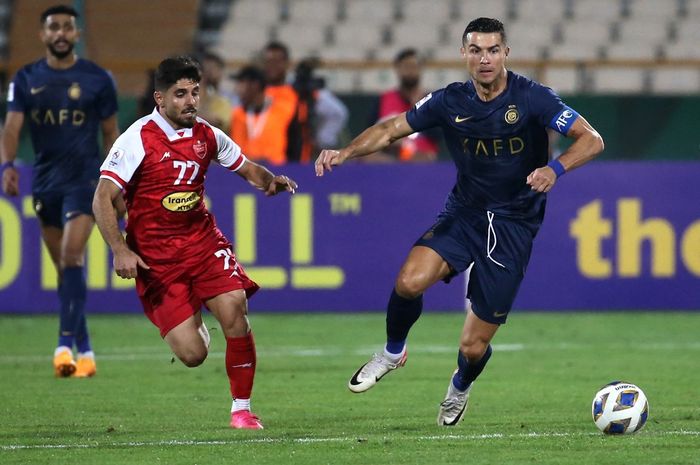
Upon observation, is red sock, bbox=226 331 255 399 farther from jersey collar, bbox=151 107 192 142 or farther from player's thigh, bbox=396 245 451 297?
jersey collar, bbox=151 107 192 142

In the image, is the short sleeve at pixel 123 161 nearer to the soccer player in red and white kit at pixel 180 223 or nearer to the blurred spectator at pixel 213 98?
the soccer player in red and white kit at pixel 180 223

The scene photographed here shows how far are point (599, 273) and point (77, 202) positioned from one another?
231 inches

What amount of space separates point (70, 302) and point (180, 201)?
9.00 feet

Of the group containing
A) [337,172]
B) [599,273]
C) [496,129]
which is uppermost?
[496,129]

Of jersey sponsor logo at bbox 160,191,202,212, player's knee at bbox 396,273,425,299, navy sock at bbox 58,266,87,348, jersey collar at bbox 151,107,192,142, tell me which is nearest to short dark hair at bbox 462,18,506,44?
player's knee at bbox 396,273,425,299

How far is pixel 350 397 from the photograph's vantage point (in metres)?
8.95

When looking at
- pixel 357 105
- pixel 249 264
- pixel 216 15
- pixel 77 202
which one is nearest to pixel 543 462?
pixel 77 202

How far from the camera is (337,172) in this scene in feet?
45.9

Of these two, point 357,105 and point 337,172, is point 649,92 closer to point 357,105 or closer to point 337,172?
point 357,105

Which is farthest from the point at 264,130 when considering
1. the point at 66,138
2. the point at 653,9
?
the point at 653,9

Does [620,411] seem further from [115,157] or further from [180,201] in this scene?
[115,157]

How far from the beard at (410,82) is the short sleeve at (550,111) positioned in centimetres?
695

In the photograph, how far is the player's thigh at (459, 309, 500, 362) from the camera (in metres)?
7.77

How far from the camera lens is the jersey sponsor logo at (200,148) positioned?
773 centimetres
